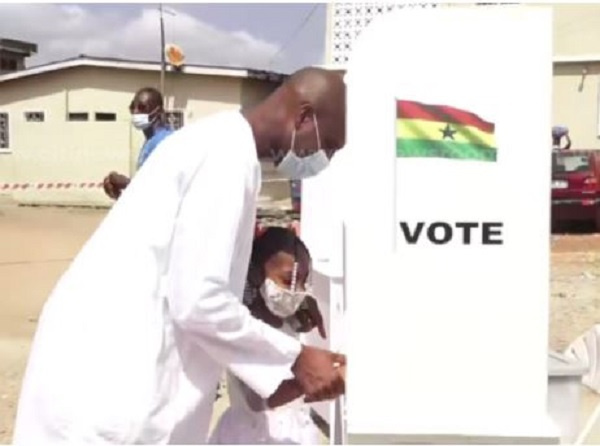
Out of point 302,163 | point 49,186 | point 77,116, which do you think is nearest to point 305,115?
point 302,163

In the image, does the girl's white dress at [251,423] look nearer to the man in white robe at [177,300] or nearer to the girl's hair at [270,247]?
the girl's hair at [270,247]

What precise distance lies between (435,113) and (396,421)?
2.00 feet

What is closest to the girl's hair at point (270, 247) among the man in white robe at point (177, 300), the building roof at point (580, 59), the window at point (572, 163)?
the man in white robe at point (177, 300)

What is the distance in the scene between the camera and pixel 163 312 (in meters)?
1.93

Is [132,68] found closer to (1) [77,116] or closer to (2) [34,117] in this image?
(1) [77,116]

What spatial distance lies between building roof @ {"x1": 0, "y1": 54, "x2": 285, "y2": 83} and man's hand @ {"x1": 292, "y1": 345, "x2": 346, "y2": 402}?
1886 centimetres

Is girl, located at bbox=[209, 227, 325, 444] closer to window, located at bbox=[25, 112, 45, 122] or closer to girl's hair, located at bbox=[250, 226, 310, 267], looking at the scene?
girl's hair, located at bbox=[250, 226, 310, 267]

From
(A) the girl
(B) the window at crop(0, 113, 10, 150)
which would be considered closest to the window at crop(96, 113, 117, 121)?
(B) the window at crop(0, 113, 10, 150)

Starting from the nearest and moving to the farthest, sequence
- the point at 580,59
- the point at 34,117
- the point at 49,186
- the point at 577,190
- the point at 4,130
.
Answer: the point at 577,190
the point at 580,59
the point at 49,186
the point at 34,117
the point at 4,130

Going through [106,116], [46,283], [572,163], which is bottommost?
[46,283]

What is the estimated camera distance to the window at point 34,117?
22.7 m

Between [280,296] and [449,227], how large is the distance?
0.50m

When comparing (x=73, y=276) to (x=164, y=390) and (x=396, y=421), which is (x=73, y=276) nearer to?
(x=164, y=390)

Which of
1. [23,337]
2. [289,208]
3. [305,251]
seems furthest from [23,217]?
[305,251]
